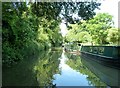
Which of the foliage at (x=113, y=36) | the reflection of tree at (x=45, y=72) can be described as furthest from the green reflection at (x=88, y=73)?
the foliage at (x=113, y=36)

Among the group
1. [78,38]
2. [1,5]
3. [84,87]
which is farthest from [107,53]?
[78,38]

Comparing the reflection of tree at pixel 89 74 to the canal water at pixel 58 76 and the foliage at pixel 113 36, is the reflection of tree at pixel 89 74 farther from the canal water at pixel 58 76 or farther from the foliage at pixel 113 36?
the foliage at pixel 113 36

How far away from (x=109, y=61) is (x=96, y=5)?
14.2 ft

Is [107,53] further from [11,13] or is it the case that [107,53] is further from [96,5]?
[11,13]

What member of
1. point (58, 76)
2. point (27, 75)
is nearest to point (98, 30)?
point (58, 76)

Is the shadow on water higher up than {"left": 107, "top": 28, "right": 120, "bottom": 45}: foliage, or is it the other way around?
{"left": 107, "top": 28, "right": 120, "bottom": 45}: foliage

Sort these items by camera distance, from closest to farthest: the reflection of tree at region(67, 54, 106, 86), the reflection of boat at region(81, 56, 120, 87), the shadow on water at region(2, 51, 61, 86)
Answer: the shadow on water at region(2, 51, 61, 86) → the reflection of tree at region(67, 54, 106, 86) → the reflection of boat at region(81, 56, 120, 87)

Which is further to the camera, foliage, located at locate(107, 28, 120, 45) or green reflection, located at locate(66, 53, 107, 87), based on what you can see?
foliage, located at locate(107, 28, 120, 45)

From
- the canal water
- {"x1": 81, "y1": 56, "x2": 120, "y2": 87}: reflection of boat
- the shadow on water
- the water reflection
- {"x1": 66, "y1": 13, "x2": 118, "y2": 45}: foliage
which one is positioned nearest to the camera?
the shadow on water

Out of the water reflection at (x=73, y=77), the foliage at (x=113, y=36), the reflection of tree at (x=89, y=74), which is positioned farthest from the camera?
the foliage at (x=113, y=36)

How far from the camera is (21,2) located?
15125 mm

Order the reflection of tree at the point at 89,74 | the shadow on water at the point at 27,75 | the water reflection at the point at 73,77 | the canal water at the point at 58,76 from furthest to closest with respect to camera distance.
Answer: the reflection of tree at the point at 89,74 → the water reflection at the point at 73,77 → the canal water at the point at 58,76 → the shadow on water at the point at 27,75

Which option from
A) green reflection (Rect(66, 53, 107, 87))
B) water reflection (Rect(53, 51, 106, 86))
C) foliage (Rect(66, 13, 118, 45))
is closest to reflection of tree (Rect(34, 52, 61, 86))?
water reflection (Rect(53, 51, 106, 86))

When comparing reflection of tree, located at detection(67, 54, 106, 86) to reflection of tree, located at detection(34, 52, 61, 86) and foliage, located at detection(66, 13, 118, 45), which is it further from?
foliage, located at detection(66, 13, 118, 45)
